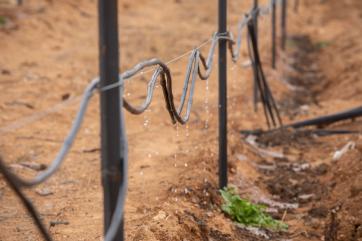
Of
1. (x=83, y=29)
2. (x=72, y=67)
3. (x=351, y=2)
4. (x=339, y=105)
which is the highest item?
(x=351, y=2)

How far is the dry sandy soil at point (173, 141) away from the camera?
4.77m

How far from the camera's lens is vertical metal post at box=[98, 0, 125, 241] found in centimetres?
279

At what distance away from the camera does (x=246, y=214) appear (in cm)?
523

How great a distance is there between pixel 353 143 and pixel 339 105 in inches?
89.7

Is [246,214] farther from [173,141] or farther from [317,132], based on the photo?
[317,132]

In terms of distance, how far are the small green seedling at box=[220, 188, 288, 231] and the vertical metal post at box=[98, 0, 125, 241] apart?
2415mm

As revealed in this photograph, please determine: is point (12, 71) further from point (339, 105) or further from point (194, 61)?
point (194, 61)

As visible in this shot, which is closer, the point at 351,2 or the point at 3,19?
the point at 3,19

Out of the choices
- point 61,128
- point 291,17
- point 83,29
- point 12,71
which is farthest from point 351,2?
point 61,128

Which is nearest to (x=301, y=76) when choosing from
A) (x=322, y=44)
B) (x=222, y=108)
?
(x=322, y=44)

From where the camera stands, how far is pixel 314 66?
1281 cm

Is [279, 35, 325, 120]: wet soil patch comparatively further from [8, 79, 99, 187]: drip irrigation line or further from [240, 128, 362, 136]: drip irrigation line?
[8, 79, 99, 187]: drip irrigation line

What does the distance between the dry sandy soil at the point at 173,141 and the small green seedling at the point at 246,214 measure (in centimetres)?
8

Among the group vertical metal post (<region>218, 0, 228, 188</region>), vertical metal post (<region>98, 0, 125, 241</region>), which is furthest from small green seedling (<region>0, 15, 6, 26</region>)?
vertical metal post (<region>98, 0, 125, 241</region>)
